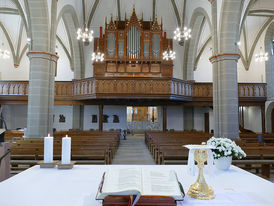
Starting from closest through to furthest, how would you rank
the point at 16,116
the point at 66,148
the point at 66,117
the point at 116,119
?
the point at 66,148
the point at 116,119
the point at 66,117
the point at 16,116

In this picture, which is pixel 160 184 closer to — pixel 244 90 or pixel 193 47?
pixel 244 90

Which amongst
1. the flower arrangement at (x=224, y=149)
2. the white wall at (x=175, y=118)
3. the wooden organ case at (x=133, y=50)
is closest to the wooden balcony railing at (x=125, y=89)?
the wooden organ case at (x=133, y=50)

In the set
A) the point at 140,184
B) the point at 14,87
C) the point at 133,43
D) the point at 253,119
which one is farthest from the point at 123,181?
the point at 253,119

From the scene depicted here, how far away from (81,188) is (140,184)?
23.8 inches

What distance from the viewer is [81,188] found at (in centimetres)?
180

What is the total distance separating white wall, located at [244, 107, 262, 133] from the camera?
18.3m

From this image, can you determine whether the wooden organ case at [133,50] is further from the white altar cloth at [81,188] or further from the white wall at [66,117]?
the white altar cloth at [81,188]

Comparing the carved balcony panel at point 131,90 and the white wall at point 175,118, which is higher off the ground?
the carved balcony panel at point 131,90

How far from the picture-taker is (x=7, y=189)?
1758 mm

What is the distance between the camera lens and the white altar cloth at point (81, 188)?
1509 mm

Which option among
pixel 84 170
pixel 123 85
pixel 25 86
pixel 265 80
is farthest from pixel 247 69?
pixel 84 170

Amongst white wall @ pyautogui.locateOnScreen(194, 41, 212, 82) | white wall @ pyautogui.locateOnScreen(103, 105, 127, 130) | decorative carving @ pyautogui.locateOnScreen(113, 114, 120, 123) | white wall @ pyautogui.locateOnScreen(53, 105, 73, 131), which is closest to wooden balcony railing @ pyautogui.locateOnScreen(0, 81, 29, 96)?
white wall @ pyautogui.locateOnScreen(53, 105, 73, 131)

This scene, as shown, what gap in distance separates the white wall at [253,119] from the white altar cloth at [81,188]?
18.4m

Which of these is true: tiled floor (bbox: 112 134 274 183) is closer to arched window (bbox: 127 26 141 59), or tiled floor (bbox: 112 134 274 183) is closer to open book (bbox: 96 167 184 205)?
open book (bbox: 96 167 184 205)
